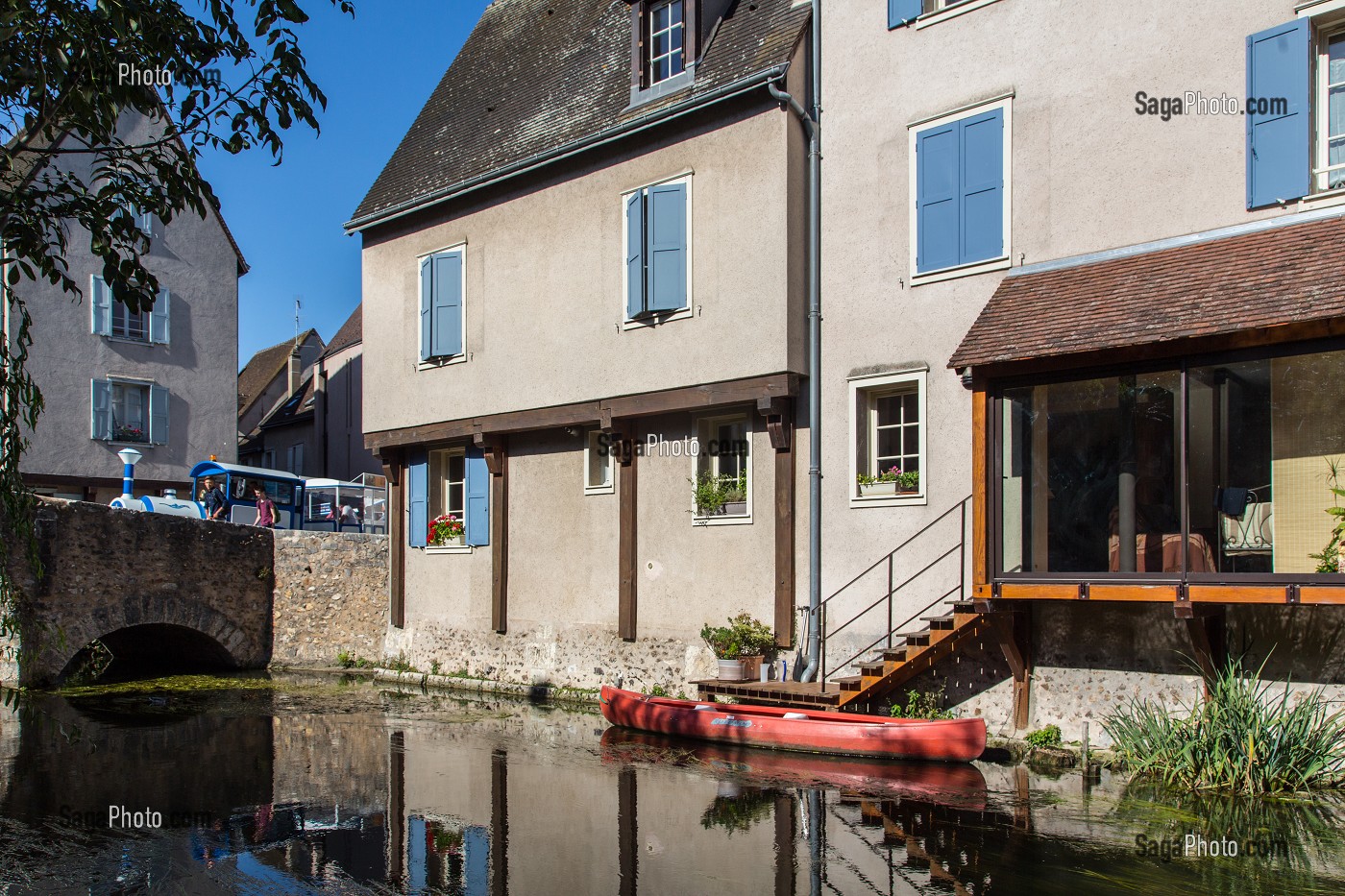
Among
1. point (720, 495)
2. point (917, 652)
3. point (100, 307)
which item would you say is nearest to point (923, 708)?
point (917, 652)

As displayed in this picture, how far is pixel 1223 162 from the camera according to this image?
11.5 meters

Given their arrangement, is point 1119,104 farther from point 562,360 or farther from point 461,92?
point 461,92

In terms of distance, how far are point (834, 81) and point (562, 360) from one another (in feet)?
17.8

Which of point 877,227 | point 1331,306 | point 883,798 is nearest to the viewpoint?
point 1331,306

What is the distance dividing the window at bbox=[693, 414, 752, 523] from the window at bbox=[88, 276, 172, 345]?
56.3 ft

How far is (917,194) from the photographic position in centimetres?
1370

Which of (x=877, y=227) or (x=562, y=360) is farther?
(x=562, y=360)

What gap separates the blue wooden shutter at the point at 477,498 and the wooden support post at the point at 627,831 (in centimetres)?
776

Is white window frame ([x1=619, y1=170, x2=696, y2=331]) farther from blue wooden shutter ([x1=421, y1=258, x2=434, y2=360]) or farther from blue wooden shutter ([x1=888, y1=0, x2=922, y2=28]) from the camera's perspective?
blue wooden shutter ([x1=421, y1=258, x2=434, y2=360])

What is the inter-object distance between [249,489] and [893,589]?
17658 mm

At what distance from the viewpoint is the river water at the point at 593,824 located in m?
7.83

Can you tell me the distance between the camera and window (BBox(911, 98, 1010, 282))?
13047 millimetres

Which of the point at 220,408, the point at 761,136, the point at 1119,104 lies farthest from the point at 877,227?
the point at 220,408

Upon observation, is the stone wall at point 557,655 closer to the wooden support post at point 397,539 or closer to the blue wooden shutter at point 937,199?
the wooden support post at point 397,539
